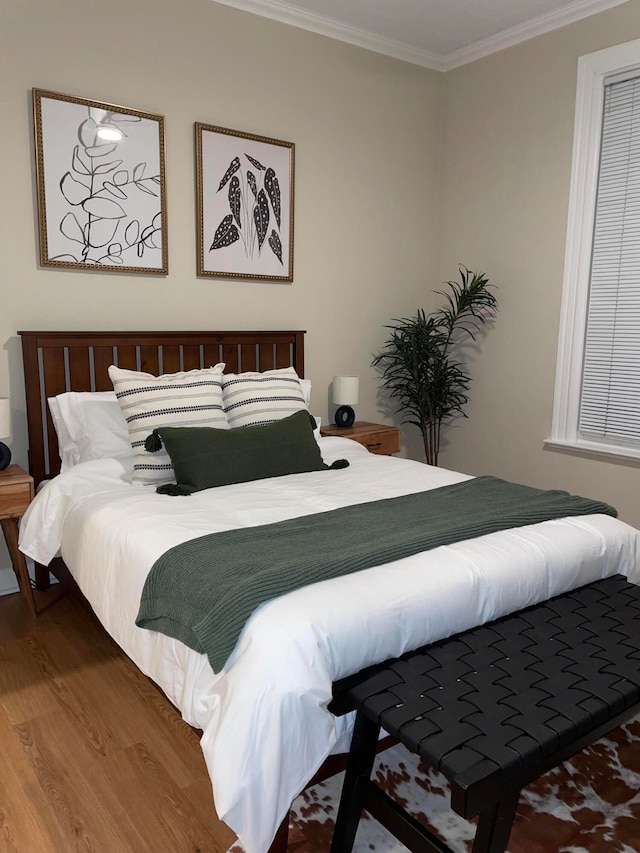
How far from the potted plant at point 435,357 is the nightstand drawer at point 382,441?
40cm

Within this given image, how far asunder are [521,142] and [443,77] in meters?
0.88

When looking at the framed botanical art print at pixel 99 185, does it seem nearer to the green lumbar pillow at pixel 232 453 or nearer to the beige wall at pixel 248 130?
the beige wall at pixel 248 130

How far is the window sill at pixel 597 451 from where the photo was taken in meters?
3.64

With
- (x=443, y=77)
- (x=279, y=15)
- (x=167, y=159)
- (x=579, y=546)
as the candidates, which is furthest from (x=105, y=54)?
(x=579, y=546)

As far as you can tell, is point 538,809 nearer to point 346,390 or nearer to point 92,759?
point 92,759

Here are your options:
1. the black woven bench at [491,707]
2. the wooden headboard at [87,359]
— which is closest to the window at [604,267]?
the wooden headboard at [87,359]

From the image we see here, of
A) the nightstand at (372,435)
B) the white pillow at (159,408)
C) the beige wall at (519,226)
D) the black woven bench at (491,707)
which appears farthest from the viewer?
the nightstand at (372,435)

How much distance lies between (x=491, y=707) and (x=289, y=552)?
2.23ft

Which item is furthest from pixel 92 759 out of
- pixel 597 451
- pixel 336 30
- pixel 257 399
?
pixel 336 30

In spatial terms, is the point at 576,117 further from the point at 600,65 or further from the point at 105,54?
the point at 105,54

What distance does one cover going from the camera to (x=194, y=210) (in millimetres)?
3539

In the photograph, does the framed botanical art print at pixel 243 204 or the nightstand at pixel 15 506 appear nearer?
the nightstand at pixel 15 506

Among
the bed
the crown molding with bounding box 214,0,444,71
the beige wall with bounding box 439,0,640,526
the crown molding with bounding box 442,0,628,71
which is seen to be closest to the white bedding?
the bed

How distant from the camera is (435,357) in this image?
4340 mm
